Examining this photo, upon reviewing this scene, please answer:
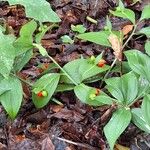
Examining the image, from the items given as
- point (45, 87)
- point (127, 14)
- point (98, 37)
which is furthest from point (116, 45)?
point (45, 87)

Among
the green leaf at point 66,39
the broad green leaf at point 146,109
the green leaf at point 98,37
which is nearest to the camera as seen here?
the broad green leaf at point 146,109

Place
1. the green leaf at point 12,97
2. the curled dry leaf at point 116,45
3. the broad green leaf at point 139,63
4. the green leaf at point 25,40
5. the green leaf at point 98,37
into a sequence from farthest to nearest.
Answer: the green leaf at point 98,37 → the curled dry leaf at point 116,45 → the green leaf at point 25,40 → the green leaf at point 12,97 → the broad green leaf at point 139,63

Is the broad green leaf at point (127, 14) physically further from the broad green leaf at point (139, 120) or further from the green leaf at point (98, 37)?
the broad green leaf at point (139, 120)

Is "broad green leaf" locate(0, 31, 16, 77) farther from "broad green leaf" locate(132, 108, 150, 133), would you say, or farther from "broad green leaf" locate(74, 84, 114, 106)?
"broad green leaf" locate(132, 108, 150, 133)

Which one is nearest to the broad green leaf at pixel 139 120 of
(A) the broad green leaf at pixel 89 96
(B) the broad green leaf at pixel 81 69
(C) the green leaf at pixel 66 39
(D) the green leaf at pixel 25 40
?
(A) the broad green leaf at pixel 89 96

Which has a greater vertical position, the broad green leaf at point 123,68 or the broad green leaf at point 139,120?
the broad green leaf at point 123,68

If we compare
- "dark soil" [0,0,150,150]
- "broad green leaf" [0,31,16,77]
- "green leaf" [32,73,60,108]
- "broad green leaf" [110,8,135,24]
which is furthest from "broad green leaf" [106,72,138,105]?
"broad green leaf" [0,31,16,77]

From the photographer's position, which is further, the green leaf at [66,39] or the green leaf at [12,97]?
the green leaf at [66,39]

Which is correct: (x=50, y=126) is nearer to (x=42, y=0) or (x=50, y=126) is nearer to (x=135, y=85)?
(x=135, y=85)
